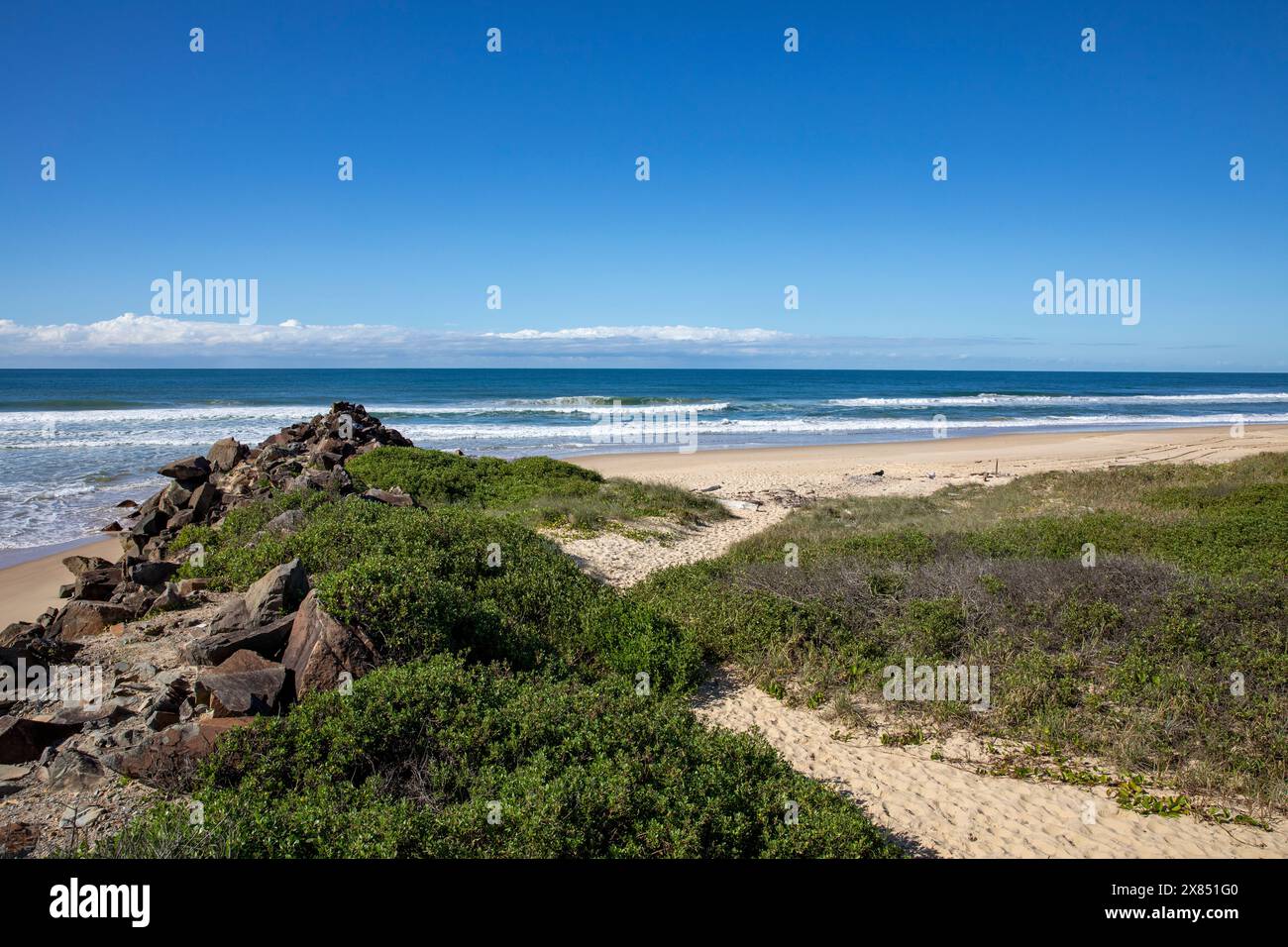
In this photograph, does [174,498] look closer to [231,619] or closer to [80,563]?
[80,563]

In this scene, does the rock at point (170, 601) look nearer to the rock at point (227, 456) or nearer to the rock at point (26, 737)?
the rock at point (26, 737)

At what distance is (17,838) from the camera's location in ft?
13.4

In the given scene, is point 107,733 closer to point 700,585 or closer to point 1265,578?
point 700,585

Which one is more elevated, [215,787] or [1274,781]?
[215,787]

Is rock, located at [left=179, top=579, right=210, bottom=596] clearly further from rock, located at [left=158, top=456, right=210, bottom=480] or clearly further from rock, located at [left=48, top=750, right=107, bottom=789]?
rock, located at [left=158, top=456, right=210, bottom=480]

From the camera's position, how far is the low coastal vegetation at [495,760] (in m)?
4.02

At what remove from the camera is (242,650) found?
631 centimetres

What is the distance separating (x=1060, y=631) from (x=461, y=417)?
1844 inches

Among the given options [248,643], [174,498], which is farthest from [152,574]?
[174,498]

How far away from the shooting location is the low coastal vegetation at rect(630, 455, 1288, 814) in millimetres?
6070

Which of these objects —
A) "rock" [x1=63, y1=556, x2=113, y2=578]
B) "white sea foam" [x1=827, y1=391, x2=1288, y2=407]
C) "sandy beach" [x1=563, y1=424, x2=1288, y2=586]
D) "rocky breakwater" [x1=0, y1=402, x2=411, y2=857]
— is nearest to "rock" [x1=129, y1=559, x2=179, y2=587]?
"rocky breakwater" [x1=0, y1=402, x2=411, y2=857]

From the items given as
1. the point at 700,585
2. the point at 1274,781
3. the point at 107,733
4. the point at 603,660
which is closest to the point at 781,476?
the point at 700,585

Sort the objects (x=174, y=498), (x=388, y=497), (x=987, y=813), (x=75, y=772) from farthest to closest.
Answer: (x=174, y=498) → (x=388, y=497) → (x=987, y=813) → (x=75, y=772)
